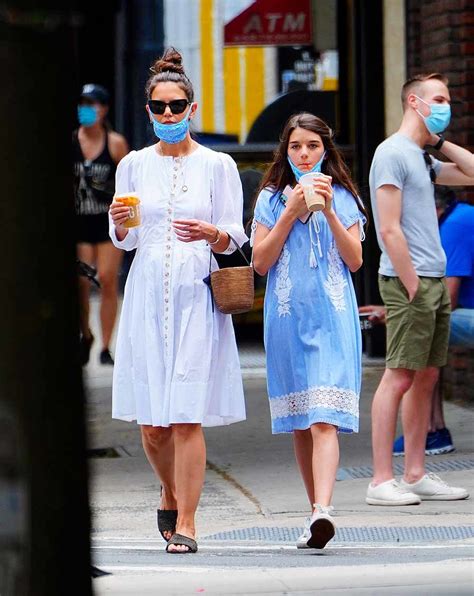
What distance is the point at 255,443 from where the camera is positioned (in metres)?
9.46

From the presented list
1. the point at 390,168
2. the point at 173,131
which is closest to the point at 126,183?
the point at 173,131

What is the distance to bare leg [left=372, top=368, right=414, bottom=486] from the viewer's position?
7738 mm

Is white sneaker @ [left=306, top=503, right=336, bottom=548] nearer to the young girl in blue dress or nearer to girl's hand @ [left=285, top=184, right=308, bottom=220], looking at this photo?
the young girl in blue dress

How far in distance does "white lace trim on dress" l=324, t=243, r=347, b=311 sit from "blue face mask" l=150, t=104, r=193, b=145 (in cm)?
75

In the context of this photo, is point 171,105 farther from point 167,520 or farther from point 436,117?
point 167,520

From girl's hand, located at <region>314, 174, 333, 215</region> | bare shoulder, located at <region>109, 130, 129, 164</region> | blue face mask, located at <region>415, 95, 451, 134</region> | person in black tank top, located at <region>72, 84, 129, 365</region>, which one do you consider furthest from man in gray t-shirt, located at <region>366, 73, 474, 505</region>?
bare shoulder, located at <region>109, 130, 129, 164</region>

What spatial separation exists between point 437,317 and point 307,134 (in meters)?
1.38

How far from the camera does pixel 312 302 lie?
22.3 feet

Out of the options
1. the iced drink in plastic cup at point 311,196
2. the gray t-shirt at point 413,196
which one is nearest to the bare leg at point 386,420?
the gray t-shirt at point 413,196

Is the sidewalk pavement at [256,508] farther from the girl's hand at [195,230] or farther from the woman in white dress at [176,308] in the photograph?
the girl's hand at [195,230]

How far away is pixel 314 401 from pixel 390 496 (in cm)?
111

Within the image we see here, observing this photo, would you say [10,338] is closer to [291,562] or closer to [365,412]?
[291,562]

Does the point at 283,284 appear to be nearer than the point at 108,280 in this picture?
Yes

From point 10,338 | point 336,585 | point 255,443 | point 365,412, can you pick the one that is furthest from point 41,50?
point 365,412
